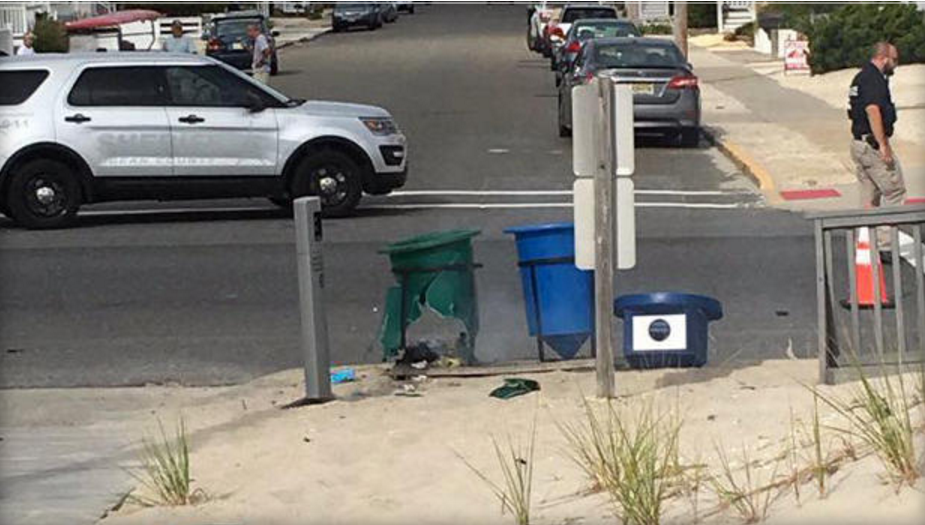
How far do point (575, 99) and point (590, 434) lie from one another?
197cm

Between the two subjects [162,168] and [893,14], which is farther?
[893,14]

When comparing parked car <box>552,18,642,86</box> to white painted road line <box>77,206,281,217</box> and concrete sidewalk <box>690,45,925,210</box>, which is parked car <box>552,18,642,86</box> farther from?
white painted road line <box>77,206,281,217</box>

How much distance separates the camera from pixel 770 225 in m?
16.7

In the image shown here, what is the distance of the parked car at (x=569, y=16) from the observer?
42969mm

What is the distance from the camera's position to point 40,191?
56.0 feet

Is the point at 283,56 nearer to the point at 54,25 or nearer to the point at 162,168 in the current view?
the point at 54,25

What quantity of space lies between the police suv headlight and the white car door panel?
98cm

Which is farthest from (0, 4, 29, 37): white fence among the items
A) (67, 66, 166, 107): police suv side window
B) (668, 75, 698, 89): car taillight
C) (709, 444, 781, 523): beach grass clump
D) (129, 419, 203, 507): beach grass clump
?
(709, 444, 781, 523): beach grass clump

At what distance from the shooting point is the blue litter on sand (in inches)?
417

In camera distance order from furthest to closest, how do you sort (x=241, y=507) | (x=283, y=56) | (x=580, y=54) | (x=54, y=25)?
(x=283, y=56) < (x=54, y=25) < (x=580, y=54) < (x=241, y=507)

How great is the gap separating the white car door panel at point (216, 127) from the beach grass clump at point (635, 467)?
9745mm

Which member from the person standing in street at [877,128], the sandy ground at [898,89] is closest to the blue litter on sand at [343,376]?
the person standing in street at [877,128]

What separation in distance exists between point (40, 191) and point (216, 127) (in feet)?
6.12

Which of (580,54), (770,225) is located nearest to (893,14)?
(580,54)
